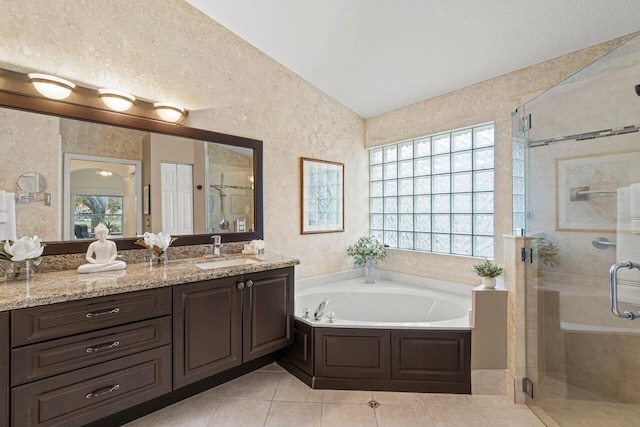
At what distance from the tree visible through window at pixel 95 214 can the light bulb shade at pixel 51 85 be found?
65 cm

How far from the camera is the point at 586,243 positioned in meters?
1.80

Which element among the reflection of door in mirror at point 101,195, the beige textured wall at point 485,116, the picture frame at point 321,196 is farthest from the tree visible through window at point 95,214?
the beige textured wall at point 485,116

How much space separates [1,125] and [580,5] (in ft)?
11.7

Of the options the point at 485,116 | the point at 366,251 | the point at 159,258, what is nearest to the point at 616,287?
the point at 485,116

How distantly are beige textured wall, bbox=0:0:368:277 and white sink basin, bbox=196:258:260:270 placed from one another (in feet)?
1.83

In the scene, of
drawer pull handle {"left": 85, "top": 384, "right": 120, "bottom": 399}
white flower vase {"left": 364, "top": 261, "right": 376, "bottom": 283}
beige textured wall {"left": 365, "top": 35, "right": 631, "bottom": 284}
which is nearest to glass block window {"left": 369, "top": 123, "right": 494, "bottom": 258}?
beige textured wall {"left": 365, "top": 35, "right": 631, "bottom": 284}

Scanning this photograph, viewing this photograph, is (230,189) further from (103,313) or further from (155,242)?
(103,313)

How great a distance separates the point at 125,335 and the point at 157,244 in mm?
682

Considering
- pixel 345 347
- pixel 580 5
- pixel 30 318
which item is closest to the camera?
pixel 30 318

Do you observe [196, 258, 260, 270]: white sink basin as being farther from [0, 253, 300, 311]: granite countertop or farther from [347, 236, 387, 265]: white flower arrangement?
[347, 236, 387, 265]: white flower arrangement

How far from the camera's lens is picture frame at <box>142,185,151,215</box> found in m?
2.19

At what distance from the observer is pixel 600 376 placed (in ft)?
5.74

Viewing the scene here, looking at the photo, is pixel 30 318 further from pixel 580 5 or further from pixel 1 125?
pixel 580 5

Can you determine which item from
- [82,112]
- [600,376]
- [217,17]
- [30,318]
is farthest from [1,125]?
[600,376]
